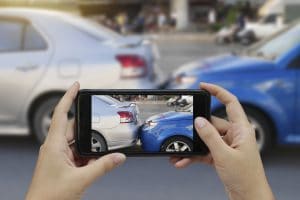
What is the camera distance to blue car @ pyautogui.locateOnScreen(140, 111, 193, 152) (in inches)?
61.6

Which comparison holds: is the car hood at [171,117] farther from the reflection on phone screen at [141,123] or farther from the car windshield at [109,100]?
the car windshield at [109,100]

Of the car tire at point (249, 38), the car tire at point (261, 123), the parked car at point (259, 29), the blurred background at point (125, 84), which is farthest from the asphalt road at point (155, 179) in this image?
the car tire at point (249, 38)

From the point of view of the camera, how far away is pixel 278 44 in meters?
5.40

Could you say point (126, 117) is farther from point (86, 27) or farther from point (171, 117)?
point (86, 27)

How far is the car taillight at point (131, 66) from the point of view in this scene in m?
5.20

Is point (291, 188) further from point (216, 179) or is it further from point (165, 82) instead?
point (165, 82)

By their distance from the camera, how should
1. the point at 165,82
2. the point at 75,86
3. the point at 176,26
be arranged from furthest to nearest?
the point at 176,26
the point at 165,82
the point at 75,86

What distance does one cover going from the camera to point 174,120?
159 cm

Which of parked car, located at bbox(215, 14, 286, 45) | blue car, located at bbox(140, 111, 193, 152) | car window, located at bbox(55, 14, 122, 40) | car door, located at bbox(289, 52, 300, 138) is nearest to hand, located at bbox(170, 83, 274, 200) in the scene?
blue car, located at bbox(140, 111, 193, 152)

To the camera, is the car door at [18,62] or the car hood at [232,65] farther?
the car door at [18,62]

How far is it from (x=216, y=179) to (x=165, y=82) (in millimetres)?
1533

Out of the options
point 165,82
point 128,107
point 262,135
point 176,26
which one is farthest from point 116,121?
point 176,26

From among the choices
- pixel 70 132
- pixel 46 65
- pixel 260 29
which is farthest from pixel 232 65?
pixel 260 29

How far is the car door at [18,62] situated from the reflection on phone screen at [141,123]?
3.68 metres
